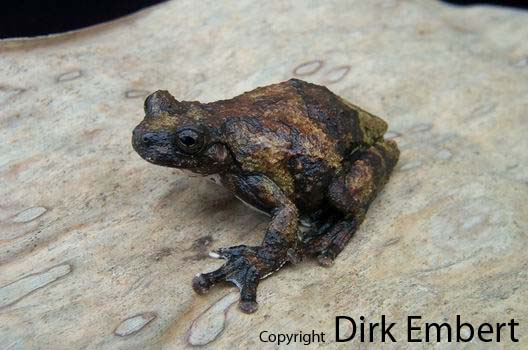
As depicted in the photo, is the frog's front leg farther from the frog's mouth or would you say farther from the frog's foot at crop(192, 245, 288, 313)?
the frog's mouth

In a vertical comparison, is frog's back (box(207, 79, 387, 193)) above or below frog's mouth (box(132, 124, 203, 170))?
below

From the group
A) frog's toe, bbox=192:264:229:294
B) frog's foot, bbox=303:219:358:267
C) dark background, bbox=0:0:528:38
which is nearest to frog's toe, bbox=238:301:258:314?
frog's toe, bbox=192:264:229:294

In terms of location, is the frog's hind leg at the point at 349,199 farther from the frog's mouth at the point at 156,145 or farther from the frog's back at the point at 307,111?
the frog's mouth at the point at 156,145

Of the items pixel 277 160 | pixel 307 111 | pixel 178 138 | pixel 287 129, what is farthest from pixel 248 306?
pixel 307 111

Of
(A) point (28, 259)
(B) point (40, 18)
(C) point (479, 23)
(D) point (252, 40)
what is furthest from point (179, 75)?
(C) point (479, 23)

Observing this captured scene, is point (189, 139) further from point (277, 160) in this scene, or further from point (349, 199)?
point (349, 199)

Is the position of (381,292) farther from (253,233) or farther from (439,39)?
(439,39)
